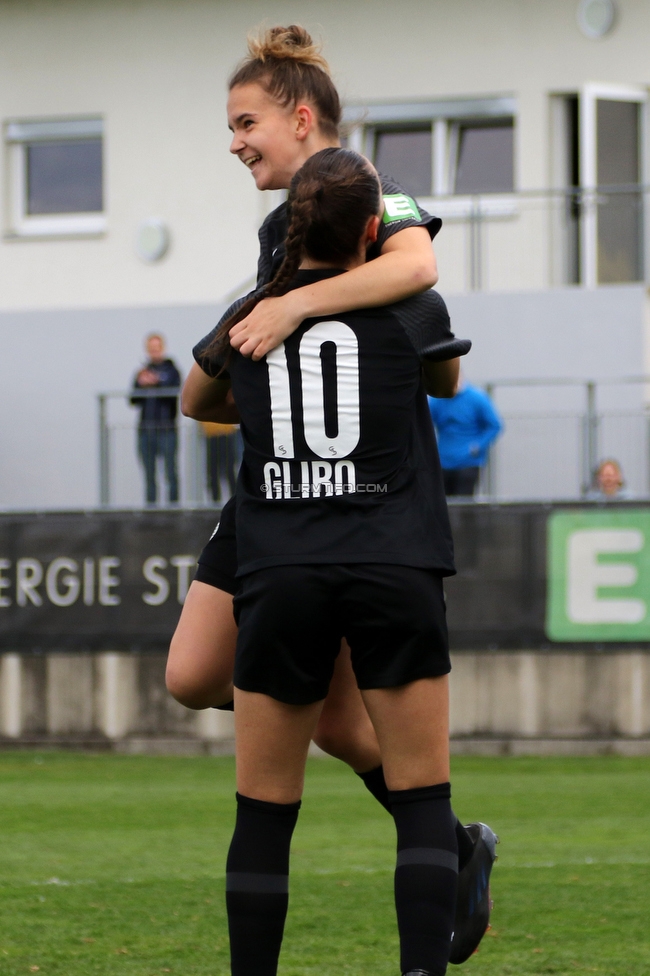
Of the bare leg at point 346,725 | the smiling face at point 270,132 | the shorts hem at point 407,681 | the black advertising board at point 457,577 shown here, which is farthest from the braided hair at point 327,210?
the black advertising board at point 457,577

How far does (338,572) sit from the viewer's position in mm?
3217

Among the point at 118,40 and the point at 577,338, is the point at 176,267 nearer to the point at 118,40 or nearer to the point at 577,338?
the point at 118,40

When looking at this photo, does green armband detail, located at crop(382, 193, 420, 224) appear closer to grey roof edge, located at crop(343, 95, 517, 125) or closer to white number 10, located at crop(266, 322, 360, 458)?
white number 10, located at crop(266, 322, 360, 458)

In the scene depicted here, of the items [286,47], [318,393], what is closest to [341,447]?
[318,393]

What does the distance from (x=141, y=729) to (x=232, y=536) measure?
7.86 m

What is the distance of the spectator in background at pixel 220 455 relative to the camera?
12.7 m

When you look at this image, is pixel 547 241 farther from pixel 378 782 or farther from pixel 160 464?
pixel 378 782

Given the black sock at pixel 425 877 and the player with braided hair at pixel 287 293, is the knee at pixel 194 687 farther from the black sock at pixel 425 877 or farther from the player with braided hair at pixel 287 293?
the black sock at pixel 425 877

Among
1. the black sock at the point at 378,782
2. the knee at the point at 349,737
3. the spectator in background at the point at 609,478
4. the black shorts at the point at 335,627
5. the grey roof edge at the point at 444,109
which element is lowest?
the black sock at the point at 378,782

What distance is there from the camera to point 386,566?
10.6 ft

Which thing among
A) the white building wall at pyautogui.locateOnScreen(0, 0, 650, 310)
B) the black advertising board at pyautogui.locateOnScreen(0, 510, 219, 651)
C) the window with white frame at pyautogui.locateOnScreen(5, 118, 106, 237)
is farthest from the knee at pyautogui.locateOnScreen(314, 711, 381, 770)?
the window with white frame at pyautogui.locateOnScreen(5, 118, 106, 237)

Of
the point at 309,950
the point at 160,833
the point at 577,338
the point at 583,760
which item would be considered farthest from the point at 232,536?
the point at 577,338

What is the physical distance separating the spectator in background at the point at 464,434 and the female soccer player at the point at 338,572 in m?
8.18

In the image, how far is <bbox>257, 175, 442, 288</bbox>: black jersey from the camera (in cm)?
348
